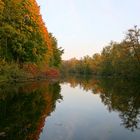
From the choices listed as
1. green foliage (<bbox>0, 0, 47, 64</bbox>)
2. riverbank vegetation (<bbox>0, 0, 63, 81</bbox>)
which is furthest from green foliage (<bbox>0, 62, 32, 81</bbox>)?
green foliage (<bbox>0, 0, 47, 64</bbox>)

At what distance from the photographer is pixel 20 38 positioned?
53.4m

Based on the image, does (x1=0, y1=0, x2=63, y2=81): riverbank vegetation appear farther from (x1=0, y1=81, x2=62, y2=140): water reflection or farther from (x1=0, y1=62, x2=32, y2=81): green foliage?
(x1=0, y1=81, x2=62, y2=140): water reflection

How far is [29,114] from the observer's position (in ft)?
62.2

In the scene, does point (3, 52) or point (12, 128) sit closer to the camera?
point (12, 128)

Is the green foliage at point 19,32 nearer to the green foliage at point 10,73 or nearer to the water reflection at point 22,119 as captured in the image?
the green foliage at point 10,73

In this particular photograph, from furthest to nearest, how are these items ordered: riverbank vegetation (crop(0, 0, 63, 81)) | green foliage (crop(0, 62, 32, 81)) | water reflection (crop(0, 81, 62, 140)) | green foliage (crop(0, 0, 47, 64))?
green foliage (crop(0, 0, 47, 64)), riverbank vegetation (crop(0, 0, 63, 81)), green foliage (crop(0, 62, 32, 81)), water reflection (crop(0, 81, 62, 140))

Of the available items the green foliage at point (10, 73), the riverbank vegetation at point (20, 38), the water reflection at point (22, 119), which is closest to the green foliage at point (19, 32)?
the riverbank vegetation at point (20, 38)

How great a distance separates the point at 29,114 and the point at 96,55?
551 ft

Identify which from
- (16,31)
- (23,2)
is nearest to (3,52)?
(16,31)

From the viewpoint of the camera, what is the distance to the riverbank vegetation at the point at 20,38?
50.9 metres

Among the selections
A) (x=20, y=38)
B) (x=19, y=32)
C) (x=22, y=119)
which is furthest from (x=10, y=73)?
(x=22, y=119)

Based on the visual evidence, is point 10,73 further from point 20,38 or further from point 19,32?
point 19,32

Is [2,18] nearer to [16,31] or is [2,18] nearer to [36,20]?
[16,31]

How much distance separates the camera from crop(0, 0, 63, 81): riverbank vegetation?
50.9 metres
